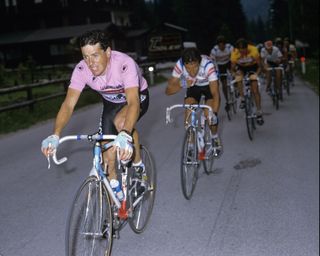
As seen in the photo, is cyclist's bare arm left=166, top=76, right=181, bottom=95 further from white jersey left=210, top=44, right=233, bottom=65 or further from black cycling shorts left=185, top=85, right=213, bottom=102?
white jersey left=210, top=44, right=233, bottom=65

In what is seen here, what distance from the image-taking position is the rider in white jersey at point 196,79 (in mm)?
5785

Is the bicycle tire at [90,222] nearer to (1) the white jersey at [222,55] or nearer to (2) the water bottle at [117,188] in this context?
(2) the water bottle at [117,188]

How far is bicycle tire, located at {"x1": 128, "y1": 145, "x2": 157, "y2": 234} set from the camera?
16.3 ft

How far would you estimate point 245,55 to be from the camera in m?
11.0

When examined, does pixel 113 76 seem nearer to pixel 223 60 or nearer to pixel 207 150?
pixel 207 150

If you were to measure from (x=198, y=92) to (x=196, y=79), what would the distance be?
0.80m

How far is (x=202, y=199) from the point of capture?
644cm

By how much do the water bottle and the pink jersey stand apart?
2.42 feet

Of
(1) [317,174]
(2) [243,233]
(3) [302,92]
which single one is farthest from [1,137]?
(3) [302,92]

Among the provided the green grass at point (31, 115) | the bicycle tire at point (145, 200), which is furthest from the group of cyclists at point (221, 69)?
the green grass at point (31, 115)

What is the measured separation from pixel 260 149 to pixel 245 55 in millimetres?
2435

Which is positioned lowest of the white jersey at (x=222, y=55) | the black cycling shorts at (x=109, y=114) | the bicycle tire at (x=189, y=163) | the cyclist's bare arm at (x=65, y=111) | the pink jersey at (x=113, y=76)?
the bicycle tire at (x=189, y=163)

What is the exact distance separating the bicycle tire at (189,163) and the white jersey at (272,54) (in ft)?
23.9

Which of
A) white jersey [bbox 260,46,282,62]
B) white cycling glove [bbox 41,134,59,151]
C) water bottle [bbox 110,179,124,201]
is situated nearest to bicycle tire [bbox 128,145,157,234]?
water bottle [bbox 110,179,124,201]
